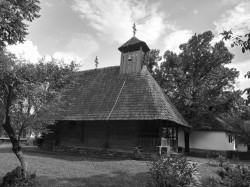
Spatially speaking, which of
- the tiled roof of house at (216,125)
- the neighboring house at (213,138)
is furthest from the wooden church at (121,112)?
the neighboring house at (213,138)

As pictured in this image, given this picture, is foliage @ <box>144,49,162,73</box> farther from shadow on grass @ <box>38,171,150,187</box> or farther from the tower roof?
shadow on grass @ <box>38,171,150,187</box>

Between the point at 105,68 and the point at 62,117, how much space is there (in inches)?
284

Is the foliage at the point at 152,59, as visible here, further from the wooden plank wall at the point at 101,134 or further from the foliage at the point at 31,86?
the foliage at the point at 31,86

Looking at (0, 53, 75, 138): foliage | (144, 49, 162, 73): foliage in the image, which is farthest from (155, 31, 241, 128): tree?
(0, 53, 75, 138): foliage

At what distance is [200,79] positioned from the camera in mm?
28016

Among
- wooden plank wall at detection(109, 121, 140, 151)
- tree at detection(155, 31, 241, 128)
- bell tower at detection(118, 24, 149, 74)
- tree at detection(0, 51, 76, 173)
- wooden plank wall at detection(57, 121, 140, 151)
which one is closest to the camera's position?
tree at detection(0, 51, 76, 173)

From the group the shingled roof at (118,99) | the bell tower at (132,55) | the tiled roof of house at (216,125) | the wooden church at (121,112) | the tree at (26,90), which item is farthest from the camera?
the tiled roof of house at (216,125)

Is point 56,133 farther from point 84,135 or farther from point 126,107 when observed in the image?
point 126,107

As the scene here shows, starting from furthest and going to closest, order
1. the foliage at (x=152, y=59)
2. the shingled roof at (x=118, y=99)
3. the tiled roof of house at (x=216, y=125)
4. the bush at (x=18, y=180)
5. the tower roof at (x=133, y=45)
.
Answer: the foliage at (x=152, y=59), the tiled roof of house at (x=216, y=125), the tower roof at (x=133, y=45), the shingled roof at (x=118, y=99), the bush at (x=18, y=180)

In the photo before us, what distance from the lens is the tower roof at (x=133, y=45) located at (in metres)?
22.3

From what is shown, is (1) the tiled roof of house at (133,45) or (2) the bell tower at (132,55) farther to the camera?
(1) the tiled roof of house at (133,45)

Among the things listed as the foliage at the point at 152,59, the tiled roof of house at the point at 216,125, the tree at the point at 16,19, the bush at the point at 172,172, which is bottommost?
the bush at the point at 172,172

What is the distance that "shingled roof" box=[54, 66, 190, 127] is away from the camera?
17.6 meters

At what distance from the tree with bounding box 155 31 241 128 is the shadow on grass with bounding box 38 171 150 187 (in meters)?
15.9
